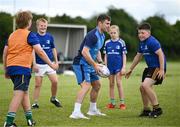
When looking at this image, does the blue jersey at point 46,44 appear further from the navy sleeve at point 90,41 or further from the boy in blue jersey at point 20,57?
the boy in blue jersey at point 20,57

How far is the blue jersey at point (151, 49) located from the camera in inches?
446

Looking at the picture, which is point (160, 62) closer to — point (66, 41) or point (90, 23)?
point (66, 41)

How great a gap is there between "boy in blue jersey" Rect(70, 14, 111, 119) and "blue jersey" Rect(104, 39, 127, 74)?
218cm

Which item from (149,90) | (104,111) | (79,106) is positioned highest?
(149,90)

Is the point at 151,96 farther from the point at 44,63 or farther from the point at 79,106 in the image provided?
the point at 44,63

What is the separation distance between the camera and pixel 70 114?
11.8 metres

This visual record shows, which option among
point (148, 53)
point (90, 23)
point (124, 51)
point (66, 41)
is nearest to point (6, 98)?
point (124, 51)

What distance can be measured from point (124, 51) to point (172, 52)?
2556 inches

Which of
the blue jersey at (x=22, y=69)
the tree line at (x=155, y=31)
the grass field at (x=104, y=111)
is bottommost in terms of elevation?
the grass field at (x=104, y=111)

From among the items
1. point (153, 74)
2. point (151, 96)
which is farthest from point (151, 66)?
point (151, 96)

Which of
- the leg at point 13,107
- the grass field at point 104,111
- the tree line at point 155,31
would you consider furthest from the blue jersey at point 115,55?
the tree line at point 155,31

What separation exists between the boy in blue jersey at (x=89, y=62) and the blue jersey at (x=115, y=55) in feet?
7.15

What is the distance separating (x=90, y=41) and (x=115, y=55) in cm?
300

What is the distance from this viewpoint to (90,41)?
10984 mm
